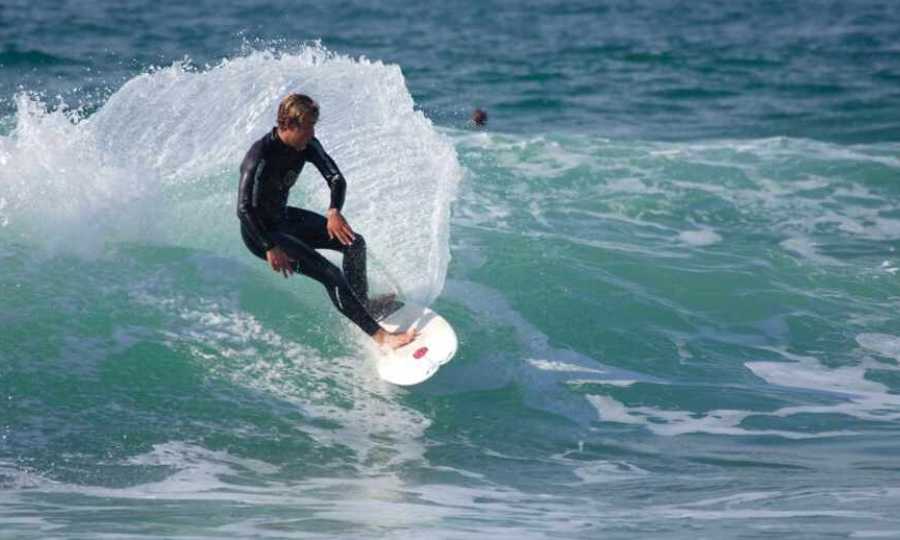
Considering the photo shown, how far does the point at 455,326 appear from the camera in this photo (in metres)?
10.2

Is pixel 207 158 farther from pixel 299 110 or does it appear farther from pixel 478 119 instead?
pixel 478 119

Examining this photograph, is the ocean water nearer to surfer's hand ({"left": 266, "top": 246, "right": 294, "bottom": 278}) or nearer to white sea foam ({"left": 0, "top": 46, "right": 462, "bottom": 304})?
white sea foam ({"left": 0, "top": 46, "right": 462, "bottom": 304})

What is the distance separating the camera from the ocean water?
7105mm

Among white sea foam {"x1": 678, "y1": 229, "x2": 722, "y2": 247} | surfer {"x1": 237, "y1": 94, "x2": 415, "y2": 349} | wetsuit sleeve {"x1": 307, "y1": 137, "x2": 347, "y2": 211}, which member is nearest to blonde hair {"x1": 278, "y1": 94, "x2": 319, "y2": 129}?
surfer {"x1": 237, "y1": 94, "x2": 415, "y2": 349}

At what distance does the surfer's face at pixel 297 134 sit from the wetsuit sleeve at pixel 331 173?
195 millimetres

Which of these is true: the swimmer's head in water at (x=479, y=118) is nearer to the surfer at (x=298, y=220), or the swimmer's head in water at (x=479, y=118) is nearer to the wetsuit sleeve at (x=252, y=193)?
the surfer at (x=298, y=220)

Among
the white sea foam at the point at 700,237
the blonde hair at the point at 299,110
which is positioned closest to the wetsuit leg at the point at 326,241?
the blonde hair at the point at 299,110

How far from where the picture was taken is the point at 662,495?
7.28 m

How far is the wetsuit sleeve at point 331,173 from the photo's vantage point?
8.34 m

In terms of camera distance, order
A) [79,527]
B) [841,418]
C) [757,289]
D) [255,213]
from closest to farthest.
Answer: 1. [79,527]
2. [255,213]
3. [841,418]
4. [757,289]

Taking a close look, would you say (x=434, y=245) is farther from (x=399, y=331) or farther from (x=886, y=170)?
(x=886, y=170)

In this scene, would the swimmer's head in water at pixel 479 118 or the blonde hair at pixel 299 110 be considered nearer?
the blonde hair at pixel 299 110

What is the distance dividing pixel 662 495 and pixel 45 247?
5346 millimetres

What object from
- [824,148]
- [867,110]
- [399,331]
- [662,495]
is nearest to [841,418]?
[662,495]
